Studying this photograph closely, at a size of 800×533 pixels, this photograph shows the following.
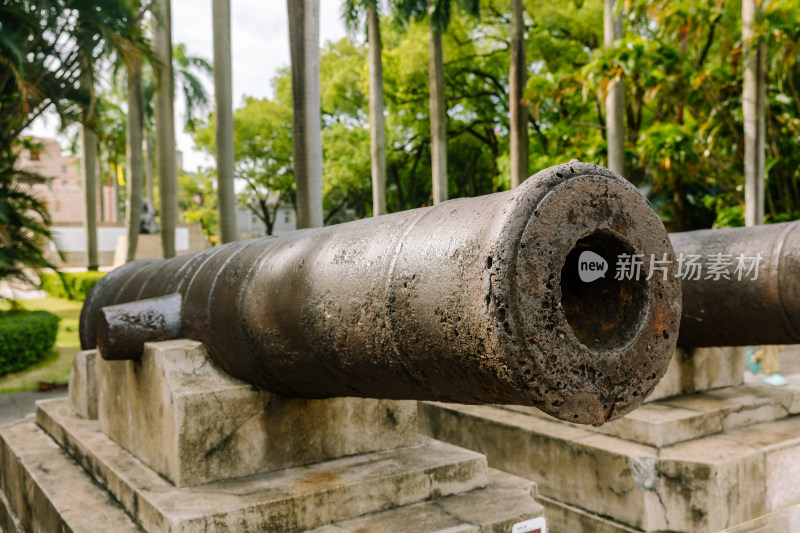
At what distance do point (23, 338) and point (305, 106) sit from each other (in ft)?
18.7

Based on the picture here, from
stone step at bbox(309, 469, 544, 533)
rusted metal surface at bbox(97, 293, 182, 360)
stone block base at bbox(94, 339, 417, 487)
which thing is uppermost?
rusted metal surface at bbox(97, 293, 182, 360)

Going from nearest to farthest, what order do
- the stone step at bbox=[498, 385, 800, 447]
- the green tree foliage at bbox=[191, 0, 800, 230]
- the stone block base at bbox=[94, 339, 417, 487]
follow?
the stone block base at bbox=[94, 339, 417, 487] < the stone step at bbox=[498, 385, 800, 447] < the green tree foliage at bbox=[191, 0, 800, 230]

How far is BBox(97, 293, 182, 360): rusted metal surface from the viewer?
3.05m

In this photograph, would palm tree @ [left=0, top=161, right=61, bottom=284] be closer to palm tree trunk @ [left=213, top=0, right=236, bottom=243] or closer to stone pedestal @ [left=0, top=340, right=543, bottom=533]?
palm tree trunk @ [left=213, top=0, right=236, bottom=243]

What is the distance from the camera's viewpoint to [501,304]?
1.45 metres

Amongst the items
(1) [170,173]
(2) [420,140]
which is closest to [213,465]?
(1) [170,173]

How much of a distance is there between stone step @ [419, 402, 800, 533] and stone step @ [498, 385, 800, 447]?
0.05 metres

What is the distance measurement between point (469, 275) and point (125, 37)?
12.3 meters

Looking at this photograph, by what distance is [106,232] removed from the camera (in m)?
33.5

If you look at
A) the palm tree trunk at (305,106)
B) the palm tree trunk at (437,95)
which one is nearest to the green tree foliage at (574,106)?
the palm tree trunk at (437,95)

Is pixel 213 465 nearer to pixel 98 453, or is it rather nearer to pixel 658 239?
pixel 98 453

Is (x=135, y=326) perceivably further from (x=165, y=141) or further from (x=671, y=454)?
(x=165, y=141)

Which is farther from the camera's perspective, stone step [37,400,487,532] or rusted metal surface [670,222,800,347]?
rusted metal surface [670,222,800,347]

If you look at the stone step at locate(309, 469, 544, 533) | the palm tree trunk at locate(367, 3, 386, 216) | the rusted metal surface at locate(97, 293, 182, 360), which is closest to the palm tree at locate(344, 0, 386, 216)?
the palm tree trunk at locate(367, 3, 386, 216)
